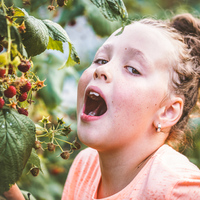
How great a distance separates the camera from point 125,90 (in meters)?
0.81

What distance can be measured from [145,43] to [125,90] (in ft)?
0.51

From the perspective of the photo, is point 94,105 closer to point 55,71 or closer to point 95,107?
point 95,107

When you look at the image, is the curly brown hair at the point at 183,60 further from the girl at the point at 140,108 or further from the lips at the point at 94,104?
the lips at the point at 94,104

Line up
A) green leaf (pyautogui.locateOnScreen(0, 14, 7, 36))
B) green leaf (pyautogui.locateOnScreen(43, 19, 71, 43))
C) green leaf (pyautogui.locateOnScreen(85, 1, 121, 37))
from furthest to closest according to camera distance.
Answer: green leaf (pyautogui.locateOnScreen(85, 1, 121, 37))
green leaf (pyautogui.locateOnScreen(43, 19, 71, 43))
green leaf (pyautogui.locateOnScreen(0, 14, 7, 36))

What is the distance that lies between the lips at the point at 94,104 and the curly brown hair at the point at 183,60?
0.21 metres

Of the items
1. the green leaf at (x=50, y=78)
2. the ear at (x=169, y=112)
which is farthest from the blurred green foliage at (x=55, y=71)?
the ear at (x=169, y=112)

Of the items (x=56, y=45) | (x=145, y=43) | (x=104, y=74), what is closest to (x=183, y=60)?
(x=145, y=43)

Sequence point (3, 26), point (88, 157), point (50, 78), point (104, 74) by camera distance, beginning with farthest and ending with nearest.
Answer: point (50, 78), point (88, 157), point (104, 74), point (3, 26)

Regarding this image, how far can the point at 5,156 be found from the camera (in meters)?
0.52

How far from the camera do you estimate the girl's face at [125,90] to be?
0.81 metres

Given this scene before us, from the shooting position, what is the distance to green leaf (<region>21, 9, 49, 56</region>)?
58cm

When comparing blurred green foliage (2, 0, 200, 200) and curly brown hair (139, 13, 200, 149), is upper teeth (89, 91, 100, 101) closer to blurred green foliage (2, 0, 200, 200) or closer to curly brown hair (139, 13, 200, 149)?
curly brown hair (139, 13, 200, 149)

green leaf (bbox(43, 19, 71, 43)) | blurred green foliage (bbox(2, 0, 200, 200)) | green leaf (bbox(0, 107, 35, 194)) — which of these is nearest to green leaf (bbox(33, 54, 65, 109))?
blurred green foliage (bbox(2, 0, 200, 200))

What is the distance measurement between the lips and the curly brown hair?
0.70 feet
